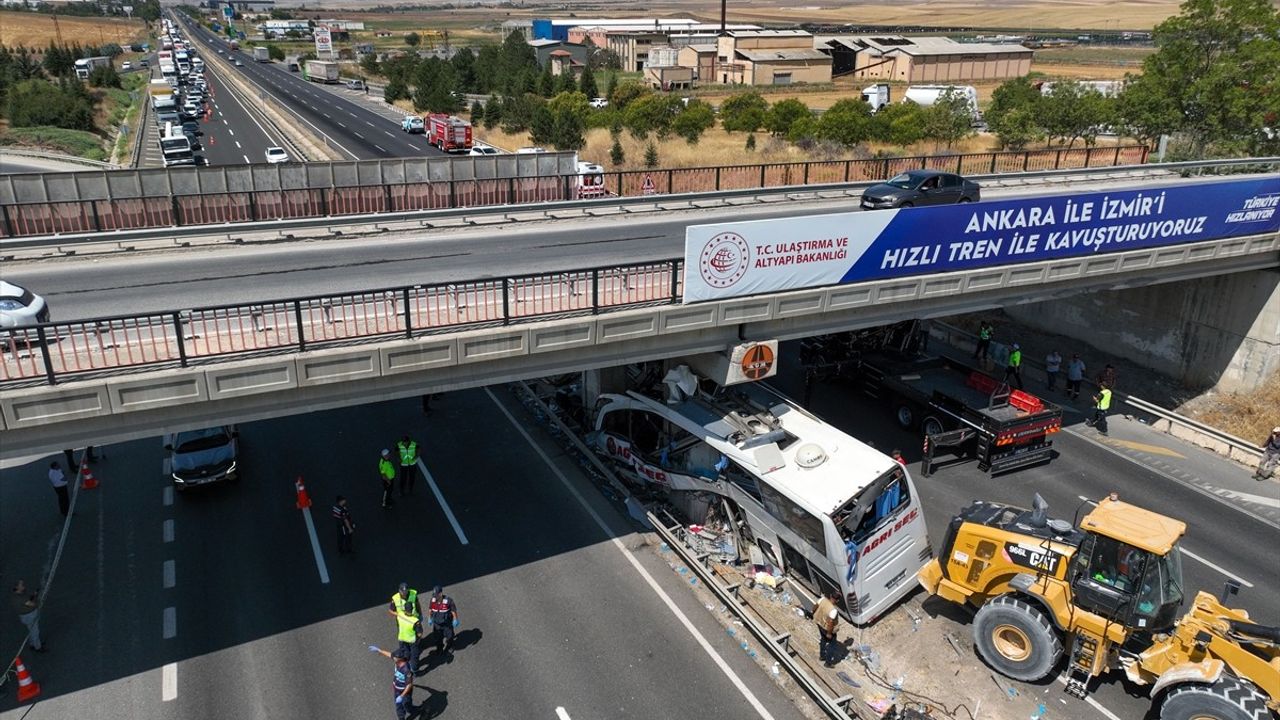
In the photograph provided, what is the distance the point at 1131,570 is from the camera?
11.9 meters

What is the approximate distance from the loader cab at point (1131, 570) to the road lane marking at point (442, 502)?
11.6 metres

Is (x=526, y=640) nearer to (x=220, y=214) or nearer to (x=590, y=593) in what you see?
(x=590, y=593)

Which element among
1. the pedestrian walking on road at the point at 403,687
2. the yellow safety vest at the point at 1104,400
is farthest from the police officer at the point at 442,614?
the yellow safety vest at the point at 1104,400

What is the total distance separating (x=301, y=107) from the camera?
85.4 m

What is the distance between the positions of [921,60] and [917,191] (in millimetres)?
92678

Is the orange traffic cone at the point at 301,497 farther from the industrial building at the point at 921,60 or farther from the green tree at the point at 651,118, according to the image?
the industrial building at the point at 921,60

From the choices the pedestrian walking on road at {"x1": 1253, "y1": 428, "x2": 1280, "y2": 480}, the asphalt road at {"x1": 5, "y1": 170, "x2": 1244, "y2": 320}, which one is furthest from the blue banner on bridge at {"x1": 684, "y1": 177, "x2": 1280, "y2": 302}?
the pedestrian walking on road at {"x1": 1253, "y1": 428, "x2": 1280, "y2": 480}

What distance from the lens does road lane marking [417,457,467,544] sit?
17172mm

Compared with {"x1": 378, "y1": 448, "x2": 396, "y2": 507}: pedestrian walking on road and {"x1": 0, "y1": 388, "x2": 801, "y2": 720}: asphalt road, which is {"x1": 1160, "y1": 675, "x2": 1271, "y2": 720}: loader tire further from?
{"x1": 378, "y1": 448, "x2": 396, "y2": 507}: pedestrian walking on road

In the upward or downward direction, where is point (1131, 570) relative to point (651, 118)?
downward

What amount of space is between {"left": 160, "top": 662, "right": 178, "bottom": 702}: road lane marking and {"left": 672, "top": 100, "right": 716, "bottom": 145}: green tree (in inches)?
2043

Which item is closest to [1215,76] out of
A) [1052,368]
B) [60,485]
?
[1052,368]

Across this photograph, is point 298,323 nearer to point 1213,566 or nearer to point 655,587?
point 655,587

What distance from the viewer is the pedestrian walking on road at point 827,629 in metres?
13.1
